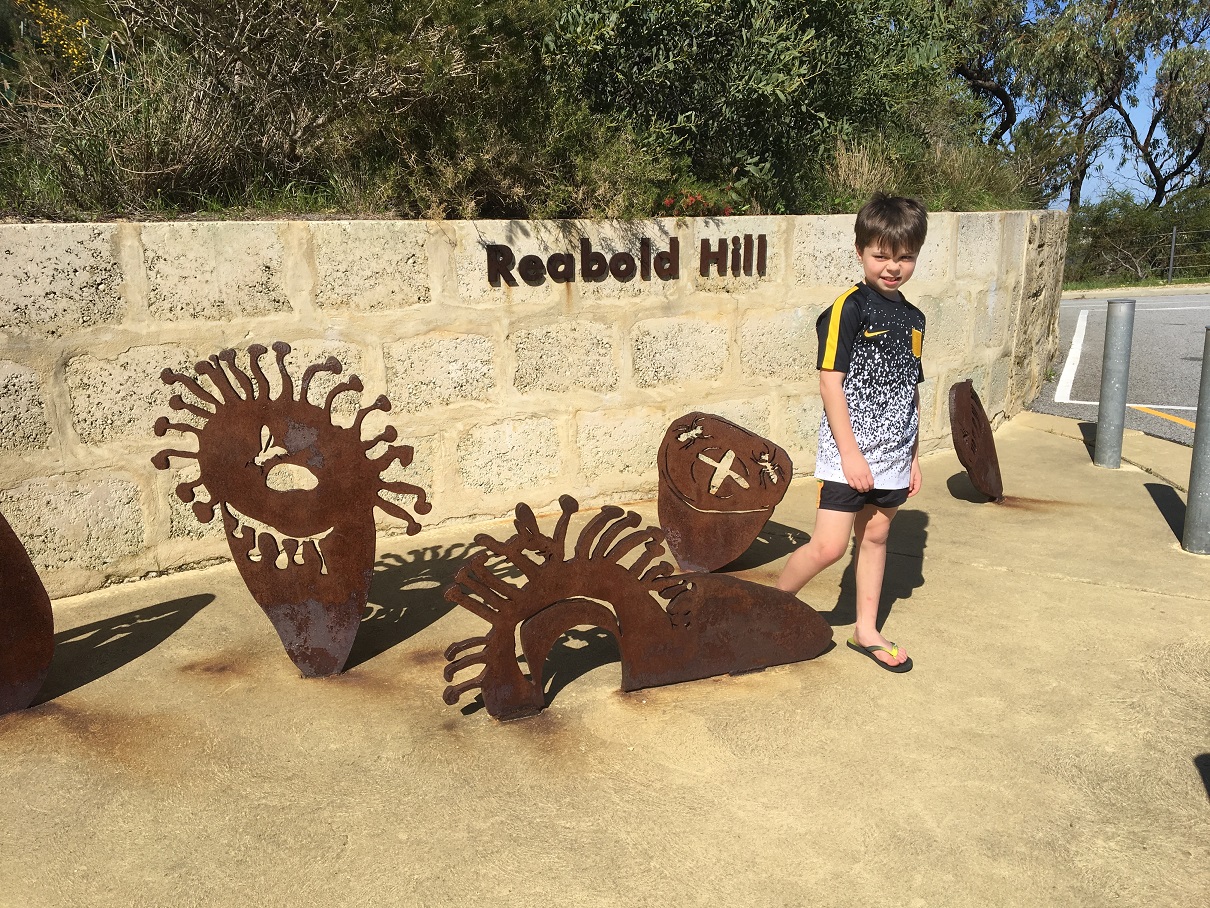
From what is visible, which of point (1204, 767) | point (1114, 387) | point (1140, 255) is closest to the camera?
point (1204, 767)

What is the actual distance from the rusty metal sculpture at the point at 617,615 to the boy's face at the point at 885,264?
3.32ft

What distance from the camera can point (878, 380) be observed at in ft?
9.49

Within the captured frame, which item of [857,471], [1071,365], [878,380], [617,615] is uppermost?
[878,380]

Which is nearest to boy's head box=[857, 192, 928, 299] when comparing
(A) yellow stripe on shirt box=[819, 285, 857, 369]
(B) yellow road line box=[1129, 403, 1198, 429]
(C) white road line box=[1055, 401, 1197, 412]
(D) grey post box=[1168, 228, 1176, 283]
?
(A) yellow stripe on shirt box=[819, 285, 857, 369]

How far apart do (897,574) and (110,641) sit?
295cm

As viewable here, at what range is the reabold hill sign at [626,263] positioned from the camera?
429 cm

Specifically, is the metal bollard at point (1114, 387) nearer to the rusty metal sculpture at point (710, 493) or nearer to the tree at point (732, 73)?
the tree at point (732, 73)

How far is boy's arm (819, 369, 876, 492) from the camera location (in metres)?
2.79

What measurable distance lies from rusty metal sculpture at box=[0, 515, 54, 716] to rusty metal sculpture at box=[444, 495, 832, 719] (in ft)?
4.00

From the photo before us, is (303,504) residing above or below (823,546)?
above

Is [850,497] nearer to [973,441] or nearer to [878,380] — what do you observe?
[878,380]

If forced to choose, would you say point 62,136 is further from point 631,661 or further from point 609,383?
point 631,661

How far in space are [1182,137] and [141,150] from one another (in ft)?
102

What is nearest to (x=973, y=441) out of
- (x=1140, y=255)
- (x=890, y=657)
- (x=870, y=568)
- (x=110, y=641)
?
(x=870, y=568)
